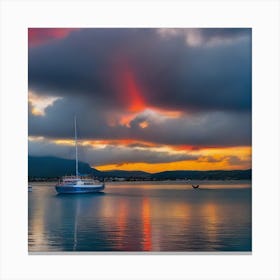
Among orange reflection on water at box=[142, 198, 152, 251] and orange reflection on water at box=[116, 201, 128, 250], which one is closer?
orange reflection on water at box=[142, 198, 152, 251]

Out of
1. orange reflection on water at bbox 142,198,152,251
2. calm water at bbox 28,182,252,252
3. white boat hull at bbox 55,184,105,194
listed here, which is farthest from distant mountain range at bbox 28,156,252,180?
white boat hull at bbox 55,184,105,194

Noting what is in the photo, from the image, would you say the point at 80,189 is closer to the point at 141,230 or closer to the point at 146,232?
the point at 141,230

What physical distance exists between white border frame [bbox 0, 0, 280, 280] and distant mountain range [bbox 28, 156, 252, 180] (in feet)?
2.19

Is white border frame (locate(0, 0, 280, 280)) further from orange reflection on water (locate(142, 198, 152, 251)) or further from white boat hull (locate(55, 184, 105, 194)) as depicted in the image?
white boat hull (locate(55, 184, 105, 194))

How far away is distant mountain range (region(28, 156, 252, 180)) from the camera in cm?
880

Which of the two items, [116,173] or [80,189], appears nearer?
[116,173]
